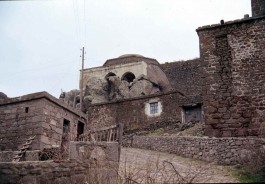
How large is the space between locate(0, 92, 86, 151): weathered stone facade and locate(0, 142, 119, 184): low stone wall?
138 inches

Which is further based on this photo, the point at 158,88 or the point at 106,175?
the point at 158,88

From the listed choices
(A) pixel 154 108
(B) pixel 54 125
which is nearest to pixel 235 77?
(B) pixel 54 125

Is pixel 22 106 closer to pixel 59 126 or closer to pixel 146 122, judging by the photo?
pixel 59 126

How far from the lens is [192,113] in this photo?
22953 mm

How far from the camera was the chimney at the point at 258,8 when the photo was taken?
13899 mm

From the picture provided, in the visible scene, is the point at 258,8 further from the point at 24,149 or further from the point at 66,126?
the point at 24,149

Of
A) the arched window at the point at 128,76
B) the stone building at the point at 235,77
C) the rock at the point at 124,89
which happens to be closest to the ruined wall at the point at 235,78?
the stone building at the point at 235,77

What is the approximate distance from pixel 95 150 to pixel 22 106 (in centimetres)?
449

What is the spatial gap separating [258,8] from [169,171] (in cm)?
740

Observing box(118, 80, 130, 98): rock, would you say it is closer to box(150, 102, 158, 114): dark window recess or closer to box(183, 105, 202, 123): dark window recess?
box(150, 102, 158, 114): dark window recess

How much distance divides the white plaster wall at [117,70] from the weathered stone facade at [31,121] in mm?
20618

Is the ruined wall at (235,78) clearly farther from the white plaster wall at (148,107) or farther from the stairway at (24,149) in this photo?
the white plaster wall at (148,107)

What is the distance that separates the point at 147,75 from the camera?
32.0m

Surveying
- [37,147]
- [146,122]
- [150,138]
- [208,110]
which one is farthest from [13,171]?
[146,122]
